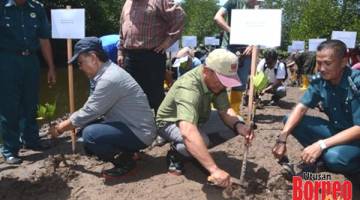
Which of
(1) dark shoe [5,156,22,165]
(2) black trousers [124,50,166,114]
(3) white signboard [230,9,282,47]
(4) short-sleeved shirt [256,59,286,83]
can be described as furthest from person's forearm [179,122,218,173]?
A: (4) short-sleeved shirt [256,59,286,83]

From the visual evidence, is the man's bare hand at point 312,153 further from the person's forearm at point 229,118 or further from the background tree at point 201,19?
the background tree at point 201,19

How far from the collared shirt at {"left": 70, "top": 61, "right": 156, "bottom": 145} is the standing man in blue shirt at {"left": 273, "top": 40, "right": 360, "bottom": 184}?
1.14 meters

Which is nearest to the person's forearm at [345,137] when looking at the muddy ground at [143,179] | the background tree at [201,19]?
the muddy ground at [143,179]

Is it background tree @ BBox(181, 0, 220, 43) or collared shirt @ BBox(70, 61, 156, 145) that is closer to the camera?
collared shirt @ BBox(70, 61, 156, 145)

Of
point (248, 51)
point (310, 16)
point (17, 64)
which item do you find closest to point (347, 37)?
point (248, 51)

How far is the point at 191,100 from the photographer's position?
342cm

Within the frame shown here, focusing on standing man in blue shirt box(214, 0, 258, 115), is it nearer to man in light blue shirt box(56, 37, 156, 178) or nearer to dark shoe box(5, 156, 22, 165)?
man in light blue shirt box(56, 37, 156, 178)

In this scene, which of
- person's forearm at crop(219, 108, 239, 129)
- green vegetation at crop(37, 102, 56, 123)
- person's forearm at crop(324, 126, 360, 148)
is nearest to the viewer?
person's forearm at crop(324, 126, 360, 148)

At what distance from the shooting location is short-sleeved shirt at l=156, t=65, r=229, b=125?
3.35m

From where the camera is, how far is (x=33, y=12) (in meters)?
4.72

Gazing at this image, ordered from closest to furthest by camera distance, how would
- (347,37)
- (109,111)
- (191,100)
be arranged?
(191,100) < (109,111) < (347,37)

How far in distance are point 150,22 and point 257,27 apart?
3.95 feet

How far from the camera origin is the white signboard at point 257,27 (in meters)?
3.81

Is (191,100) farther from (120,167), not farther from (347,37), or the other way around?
(347,37)
